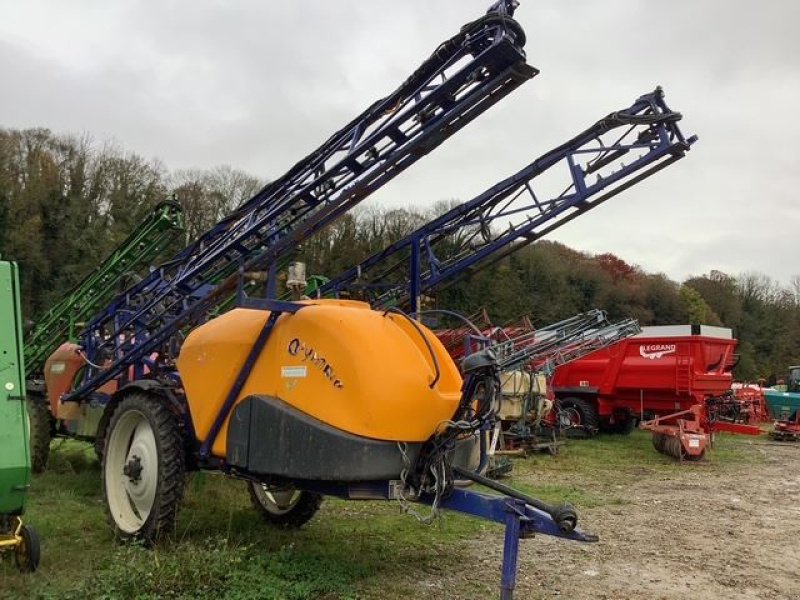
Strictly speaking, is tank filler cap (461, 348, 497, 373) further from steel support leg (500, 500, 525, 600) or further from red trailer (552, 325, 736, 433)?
red trailer (552, 325, 736, 433)

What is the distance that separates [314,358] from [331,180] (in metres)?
1.71

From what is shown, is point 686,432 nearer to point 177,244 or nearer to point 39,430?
point 39,430

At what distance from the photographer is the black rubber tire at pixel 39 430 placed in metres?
8.65

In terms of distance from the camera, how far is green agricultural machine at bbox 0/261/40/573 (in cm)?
447

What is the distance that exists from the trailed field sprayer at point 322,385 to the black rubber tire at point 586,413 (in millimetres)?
12095

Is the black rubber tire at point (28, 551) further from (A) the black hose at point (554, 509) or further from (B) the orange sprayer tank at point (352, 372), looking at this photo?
(A) the black hose at point (554, 509)

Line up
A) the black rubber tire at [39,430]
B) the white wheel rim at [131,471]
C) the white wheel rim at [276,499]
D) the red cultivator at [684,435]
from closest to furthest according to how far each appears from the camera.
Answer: the white wheel rim at [131,471] < the white wheel rim at [276,499] < the black rubber tire at [39,430] < the red cultivator at [684,435]

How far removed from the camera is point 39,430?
8742 millimetres

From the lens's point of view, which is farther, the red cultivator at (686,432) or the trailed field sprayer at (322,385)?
the red cultivator at (686,432)

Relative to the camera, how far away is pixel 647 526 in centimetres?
755

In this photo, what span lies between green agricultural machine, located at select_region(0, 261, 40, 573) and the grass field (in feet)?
0.71

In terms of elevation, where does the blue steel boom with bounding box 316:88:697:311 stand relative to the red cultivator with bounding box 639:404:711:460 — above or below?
above

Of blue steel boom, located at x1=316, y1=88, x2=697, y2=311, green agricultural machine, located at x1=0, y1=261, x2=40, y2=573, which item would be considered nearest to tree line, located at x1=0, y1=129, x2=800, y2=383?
blue steel boom, located at x1=316, y1=88, x2=697, y2=311

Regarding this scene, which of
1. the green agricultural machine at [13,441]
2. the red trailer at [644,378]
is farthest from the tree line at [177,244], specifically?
the green agricultural machine at [13,441]
